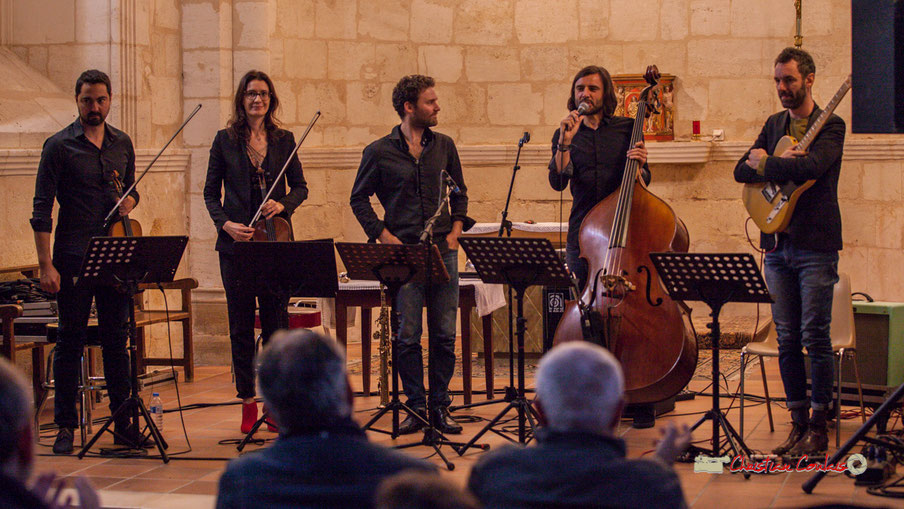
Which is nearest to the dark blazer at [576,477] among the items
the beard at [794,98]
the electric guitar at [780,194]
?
the electric guitar at [780,194]

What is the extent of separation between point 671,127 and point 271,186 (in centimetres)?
498

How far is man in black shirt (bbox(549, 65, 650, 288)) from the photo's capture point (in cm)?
571

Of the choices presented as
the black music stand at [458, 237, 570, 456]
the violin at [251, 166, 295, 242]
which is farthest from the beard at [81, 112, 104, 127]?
the black music stand at [458, 237, 570, 456]

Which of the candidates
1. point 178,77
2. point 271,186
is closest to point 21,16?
point 178,77

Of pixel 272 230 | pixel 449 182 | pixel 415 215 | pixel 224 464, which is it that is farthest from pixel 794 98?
pixel 224 464

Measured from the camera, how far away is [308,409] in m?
2.25

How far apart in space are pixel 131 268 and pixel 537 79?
556 cm

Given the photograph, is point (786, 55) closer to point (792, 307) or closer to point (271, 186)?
point (792, 307)

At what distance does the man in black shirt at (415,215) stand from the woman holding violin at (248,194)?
0.44 metres

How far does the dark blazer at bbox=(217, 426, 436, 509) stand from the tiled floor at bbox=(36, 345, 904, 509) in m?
1.70

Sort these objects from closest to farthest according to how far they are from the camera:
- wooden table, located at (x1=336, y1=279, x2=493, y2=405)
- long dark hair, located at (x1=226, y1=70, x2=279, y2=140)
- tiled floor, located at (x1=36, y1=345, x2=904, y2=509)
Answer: tiled floor, located at (x1=36, y1=345, x2=904, y2=509) < long dark hair, located at (x1=226, y1=70, x2=279, y2=140) < wooden table, located at (x1=336, y1=279, x2=493, y2=405)

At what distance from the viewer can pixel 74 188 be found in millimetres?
5578

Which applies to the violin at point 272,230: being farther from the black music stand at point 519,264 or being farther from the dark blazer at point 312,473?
the dark blazer at point 312,473

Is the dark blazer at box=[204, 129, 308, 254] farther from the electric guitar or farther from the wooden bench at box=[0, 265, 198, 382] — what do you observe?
the electric guitar
